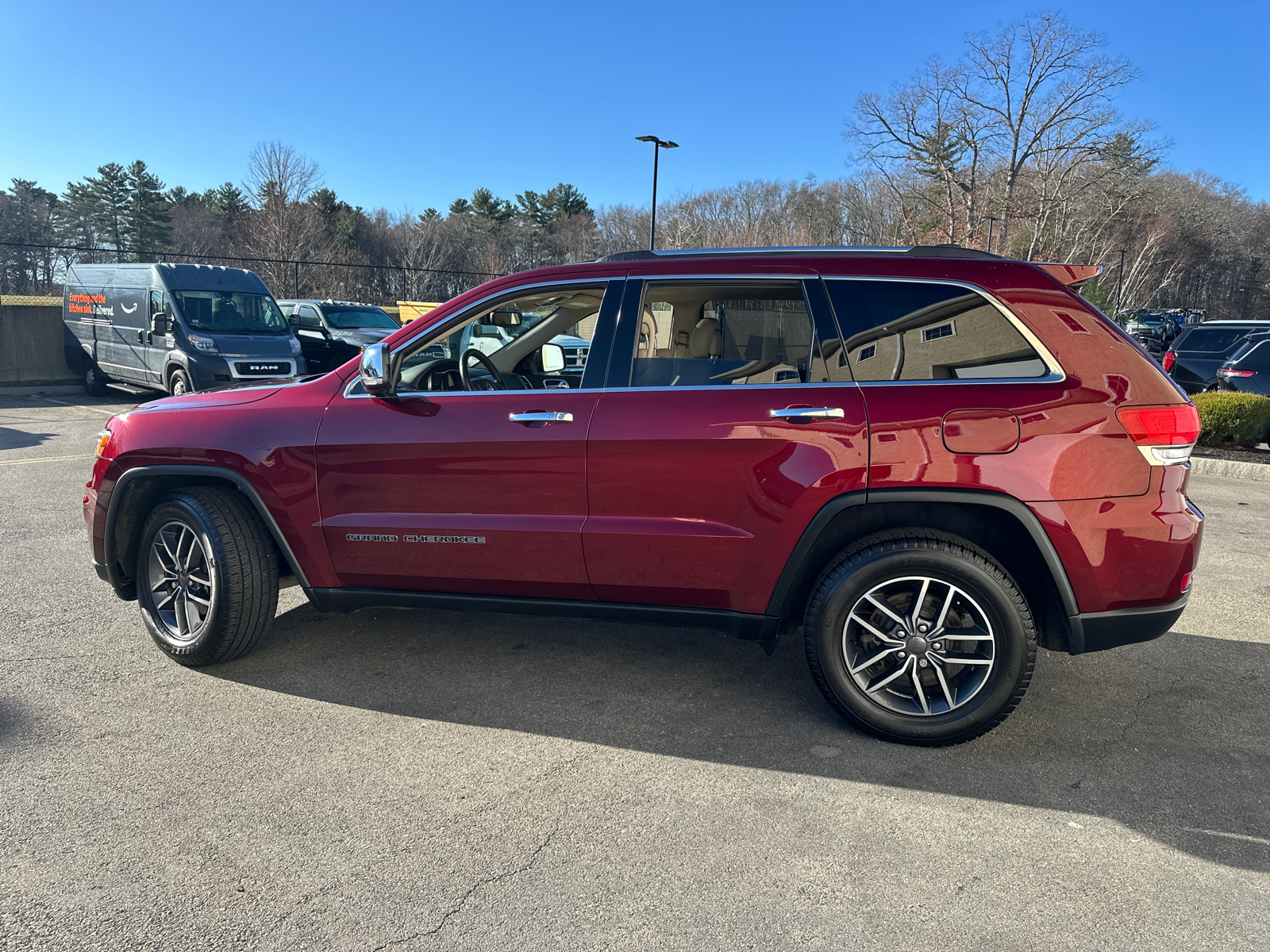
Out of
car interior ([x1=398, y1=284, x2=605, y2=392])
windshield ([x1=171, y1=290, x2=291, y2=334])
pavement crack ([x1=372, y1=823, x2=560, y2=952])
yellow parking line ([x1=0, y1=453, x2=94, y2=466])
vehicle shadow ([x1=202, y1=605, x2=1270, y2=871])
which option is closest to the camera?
pavement crack ([x1=372, y1=823, x2=560, y2=952])

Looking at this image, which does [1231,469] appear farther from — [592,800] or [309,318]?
[309,318]

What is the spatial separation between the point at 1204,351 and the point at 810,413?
13700 millimetres

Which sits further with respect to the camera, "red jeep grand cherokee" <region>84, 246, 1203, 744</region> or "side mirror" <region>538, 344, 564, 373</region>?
"side mirror" <region>538, 344, 564, 373</region>

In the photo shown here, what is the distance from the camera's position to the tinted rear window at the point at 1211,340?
13648mm

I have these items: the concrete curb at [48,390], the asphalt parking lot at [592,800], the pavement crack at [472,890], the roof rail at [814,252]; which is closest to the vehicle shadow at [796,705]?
the asphalt parking lot at [592,800]

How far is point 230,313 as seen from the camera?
1368cm

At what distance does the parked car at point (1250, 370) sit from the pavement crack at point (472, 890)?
42.4 ft

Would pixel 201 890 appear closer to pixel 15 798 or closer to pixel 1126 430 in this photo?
pixel 15 798

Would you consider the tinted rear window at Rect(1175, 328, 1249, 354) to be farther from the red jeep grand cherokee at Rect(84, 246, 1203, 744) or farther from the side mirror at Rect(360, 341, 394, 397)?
the side mirror at Rect(360, 341, 394, 397)

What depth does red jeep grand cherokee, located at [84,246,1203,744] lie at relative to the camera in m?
3.10

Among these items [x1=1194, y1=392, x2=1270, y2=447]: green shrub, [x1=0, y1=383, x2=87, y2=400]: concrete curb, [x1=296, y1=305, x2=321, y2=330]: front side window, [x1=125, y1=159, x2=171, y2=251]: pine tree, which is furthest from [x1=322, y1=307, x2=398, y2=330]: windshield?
[x1=125, y1=159, x2=171, y2=251]: pine tree

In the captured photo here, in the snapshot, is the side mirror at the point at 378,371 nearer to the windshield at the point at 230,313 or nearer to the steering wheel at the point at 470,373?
the steering wheel at the point at 470,373

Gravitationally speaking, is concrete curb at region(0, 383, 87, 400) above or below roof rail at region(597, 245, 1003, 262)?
below

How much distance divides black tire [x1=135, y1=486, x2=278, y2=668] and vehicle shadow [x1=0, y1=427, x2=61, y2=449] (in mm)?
7670
